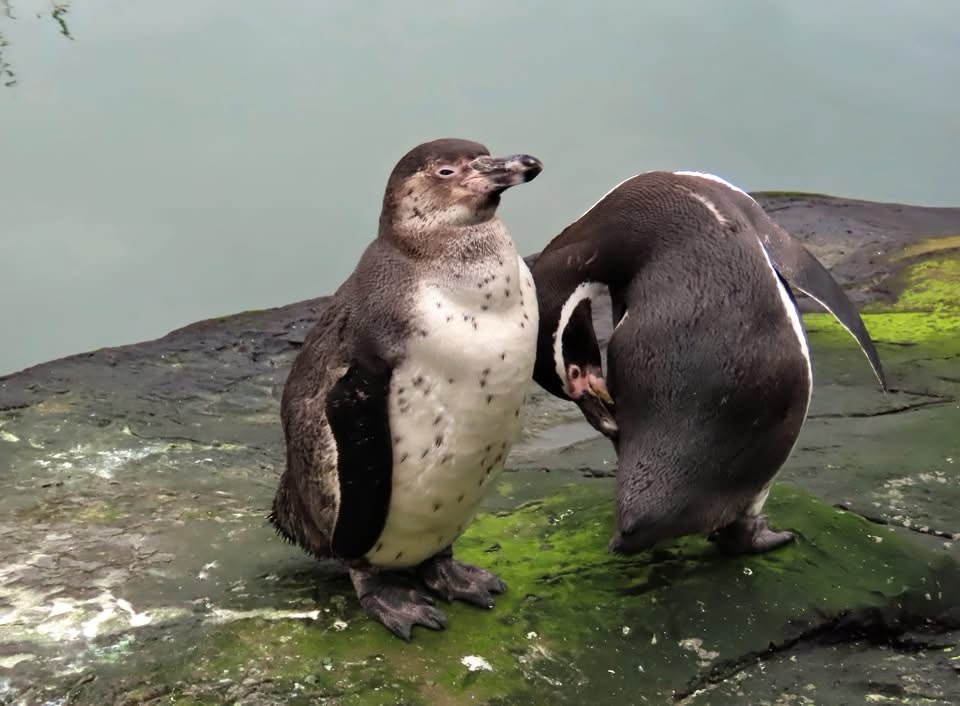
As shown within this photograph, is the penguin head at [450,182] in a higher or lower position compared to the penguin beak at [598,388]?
higher

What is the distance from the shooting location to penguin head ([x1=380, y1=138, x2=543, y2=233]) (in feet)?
6.64

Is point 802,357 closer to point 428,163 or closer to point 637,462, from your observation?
point 637,462

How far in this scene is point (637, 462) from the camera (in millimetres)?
2496

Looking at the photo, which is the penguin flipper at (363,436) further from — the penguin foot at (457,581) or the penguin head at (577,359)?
the penguin head at (577,359)

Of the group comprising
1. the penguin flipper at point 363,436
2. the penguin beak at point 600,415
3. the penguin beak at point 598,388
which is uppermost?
the penguin flipper at point 363,436

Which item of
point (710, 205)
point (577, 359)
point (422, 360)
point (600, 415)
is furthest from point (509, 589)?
point (710, 205)

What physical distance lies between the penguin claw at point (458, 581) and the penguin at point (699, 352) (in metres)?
0.29

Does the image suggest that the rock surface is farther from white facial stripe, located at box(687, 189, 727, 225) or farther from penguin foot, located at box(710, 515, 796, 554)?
white facial stripe, located at box(687, 189, 727, 225)

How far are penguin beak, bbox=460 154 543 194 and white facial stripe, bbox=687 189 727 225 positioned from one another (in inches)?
27.2

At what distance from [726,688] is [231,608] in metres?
1.00

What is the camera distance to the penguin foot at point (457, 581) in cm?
242

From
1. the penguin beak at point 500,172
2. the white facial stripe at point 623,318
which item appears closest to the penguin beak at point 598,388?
the white facial stripe at point 623,318

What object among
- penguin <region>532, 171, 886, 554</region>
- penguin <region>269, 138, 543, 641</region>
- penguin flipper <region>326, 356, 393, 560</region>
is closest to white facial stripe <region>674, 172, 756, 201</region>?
penguin <region>532, 171, 886, 554</region>

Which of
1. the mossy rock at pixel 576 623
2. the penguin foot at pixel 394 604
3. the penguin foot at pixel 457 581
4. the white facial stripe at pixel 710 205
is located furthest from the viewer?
the white facial stripe at pixel 710 205
